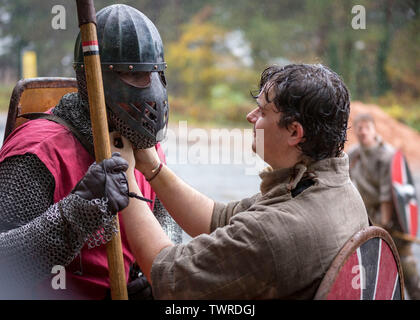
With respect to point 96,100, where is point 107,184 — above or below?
below

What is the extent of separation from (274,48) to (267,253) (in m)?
16.6

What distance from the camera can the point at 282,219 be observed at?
187 centimetres

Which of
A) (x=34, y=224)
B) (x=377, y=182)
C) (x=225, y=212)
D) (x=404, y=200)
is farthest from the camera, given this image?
(x=377, y=182)

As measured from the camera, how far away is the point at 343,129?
2.11 m

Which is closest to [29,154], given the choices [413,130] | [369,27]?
[413,130]

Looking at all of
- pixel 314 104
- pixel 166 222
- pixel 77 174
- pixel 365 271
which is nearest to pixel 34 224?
pixel 77 174

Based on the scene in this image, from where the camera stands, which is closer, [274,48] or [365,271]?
[365,271]

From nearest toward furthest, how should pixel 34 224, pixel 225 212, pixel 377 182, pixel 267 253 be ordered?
pixel 267 253 < pixel 34 224 < pixel 225 212 < pixel 377 182

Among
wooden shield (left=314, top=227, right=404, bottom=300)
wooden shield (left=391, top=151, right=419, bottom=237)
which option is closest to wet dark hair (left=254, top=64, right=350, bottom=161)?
wooden shield (left=314, top=227, right=404, bottom=300)

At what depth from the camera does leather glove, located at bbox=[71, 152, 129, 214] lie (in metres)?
1.87

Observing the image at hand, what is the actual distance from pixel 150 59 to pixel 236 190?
8.53 meters

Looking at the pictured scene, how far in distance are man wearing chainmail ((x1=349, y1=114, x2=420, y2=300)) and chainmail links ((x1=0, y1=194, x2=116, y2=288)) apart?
4268 millimetres

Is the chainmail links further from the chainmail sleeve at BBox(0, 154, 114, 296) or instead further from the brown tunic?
Result: the brown tunic

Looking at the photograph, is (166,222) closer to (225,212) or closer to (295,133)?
(225,212)
